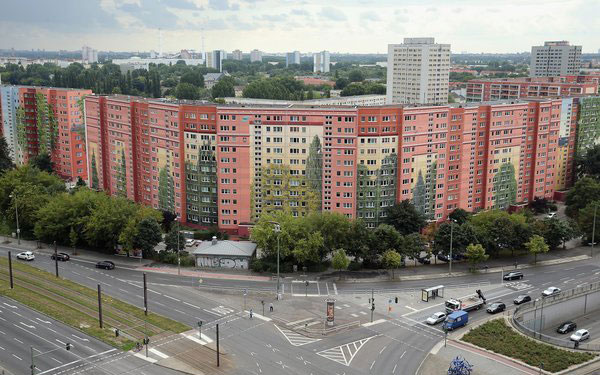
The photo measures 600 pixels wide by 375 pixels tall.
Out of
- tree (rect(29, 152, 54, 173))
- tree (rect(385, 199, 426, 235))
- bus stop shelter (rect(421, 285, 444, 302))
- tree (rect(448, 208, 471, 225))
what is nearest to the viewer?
bus stop shelter (rect(421, 285, 444, 302))

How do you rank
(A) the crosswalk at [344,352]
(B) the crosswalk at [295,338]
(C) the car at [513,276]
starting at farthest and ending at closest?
1. (C) the car at [513,276]
2. (B) the crosswalk at [295,338]
3. (A) the crosswalk at [344,352]

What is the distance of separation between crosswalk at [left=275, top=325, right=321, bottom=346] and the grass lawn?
21.1 meters

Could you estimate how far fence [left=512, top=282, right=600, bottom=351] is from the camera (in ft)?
262

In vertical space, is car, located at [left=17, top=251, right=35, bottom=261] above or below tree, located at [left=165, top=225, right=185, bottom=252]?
below

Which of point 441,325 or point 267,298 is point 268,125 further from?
point 441,325

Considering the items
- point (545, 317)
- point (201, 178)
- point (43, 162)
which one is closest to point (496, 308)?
point (545, 317)

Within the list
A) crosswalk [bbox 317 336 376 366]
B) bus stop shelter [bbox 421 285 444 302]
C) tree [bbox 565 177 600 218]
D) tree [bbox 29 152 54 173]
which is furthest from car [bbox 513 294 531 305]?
tree [bbox 29 152 54 173]

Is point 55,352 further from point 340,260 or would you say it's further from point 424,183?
point 424,183

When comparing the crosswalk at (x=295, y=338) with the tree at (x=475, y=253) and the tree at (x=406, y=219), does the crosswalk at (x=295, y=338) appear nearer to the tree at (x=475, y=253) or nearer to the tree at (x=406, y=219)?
the tree at (x=475, y=253)

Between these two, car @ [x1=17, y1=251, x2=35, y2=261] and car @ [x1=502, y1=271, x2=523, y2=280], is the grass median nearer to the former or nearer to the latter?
car @ [x1=17, y1=251, x2=35, y2=261]

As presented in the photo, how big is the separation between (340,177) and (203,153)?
98.2 feet

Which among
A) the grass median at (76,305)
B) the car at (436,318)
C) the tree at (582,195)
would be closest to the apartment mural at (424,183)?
the tree at (582,195)

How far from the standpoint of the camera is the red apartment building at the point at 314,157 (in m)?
124

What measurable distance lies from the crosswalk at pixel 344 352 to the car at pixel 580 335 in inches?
1128
